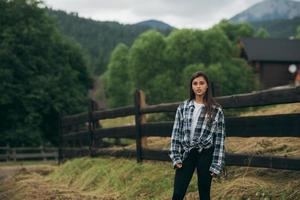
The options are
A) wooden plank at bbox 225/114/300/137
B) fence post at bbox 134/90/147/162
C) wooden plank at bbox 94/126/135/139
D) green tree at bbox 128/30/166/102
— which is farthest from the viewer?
green tree at bbox 128/30/166/102

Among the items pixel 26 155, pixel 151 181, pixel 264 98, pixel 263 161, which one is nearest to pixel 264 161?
pixel 263 161

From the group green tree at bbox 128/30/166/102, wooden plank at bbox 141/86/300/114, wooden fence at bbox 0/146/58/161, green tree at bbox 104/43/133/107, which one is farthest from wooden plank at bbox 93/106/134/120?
green tree at bbox 104/43/133/107

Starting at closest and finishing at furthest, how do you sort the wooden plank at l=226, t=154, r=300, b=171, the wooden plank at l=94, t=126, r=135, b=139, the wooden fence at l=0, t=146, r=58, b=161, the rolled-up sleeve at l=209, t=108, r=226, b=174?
the rolled-up sleeve at l=209, t=108, r=226, b=174 → the wooden plank at l=226, t=154, r=300, b=171 → the wooden plank at l=94, t=126, r=135, b=139 → the wooden fence at l=0, t=146, r=58, b=161

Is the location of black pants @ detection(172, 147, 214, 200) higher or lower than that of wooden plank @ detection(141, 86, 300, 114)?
lower

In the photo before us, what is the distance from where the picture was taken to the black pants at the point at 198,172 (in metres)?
5.27

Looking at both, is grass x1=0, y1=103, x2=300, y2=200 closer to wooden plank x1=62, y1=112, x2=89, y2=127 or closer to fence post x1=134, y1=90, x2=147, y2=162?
fence post x1=134, y1=90, x2=147, y2=162

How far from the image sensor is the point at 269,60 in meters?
66.1

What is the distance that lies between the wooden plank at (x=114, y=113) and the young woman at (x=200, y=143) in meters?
5.15

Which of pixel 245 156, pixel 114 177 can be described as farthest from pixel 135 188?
pixel 245 156

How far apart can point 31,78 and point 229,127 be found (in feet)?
96.8

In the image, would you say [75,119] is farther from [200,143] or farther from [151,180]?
[200,143]

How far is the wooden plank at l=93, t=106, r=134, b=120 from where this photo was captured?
34.9 feet

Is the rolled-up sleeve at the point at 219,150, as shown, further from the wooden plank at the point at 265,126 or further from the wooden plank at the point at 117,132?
the wooden plank at the point at 117,132

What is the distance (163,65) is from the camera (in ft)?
177
